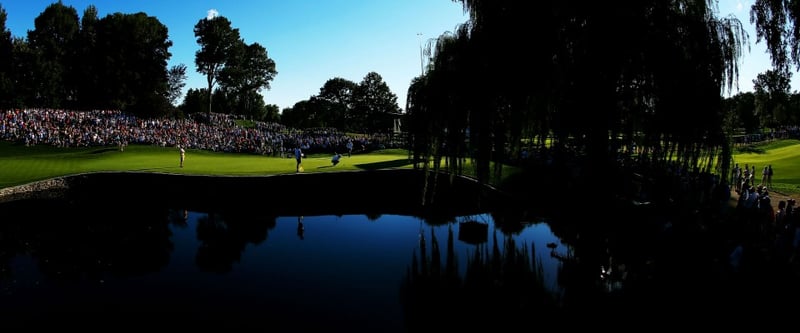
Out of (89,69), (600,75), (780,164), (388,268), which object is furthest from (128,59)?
(780,164)

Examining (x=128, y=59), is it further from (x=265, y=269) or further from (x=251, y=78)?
(x=265, y=269)

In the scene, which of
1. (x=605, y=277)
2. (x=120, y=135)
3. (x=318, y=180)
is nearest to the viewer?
(x=605, y=277)

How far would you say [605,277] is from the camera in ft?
37.2

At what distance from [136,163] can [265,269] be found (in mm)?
23641

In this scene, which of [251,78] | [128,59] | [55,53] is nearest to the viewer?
[128,59]

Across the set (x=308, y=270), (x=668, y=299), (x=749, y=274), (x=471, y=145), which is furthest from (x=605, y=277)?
(x=308, y=270)

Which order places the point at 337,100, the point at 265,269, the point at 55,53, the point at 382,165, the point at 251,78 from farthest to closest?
the point at 337,100
the point at 251,78
the point at 55,53
the point at 382,165
the point at 265,269

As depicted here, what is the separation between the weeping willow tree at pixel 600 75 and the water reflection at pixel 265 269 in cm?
423

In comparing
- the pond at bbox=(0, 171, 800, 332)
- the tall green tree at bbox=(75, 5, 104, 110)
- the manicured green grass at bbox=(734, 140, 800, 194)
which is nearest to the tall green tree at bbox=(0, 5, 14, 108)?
the tall green tree at bbox=(75, 5, 104, 110)

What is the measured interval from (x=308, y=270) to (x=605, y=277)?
8.45 meters

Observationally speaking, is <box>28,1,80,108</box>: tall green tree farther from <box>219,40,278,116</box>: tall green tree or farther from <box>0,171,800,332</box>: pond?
<box>0,171,800,332</box>: pond

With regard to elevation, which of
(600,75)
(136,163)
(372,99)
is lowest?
(136,163)

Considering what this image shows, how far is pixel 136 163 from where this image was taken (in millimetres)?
32375

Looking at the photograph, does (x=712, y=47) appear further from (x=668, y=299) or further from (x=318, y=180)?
(x=318, y=180)
